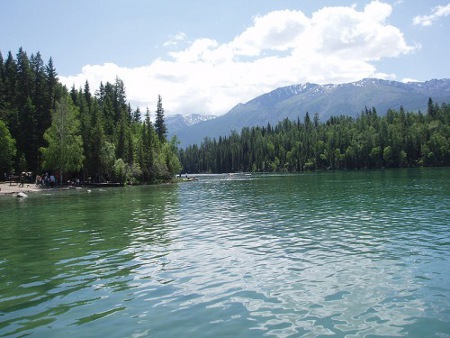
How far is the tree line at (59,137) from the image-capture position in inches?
3477

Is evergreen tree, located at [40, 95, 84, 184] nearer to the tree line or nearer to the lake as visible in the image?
the tree line

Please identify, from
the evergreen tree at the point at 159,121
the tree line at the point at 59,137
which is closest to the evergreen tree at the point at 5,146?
the tree line at the point at 59,137

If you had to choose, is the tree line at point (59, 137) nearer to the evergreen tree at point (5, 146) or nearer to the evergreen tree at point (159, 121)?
the evergreen tree at point (5, 146)

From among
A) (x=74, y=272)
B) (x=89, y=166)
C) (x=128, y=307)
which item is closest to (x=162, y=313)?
(x=128, y=307)

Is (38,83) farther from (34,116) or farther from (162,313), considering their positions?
(162,313)

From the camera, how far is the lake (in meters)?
11.0

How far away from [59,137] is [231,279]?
8352 centimetres

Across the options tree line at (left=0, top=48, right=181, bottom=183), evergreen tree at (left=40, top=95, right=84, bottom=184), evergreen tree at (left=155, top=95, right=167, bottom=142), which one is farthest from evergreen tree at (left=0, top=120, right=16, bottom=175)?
evergreen tree at (left=155, top=95, right=167, bottom=142)

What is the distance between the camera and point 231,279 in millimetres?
15422

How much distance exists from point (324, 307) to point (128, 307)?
6421 millimetres

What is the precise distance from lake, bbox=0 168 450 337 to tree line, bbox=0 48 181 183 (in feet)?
209

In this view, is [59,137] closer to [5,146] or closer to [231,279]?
[5,146]

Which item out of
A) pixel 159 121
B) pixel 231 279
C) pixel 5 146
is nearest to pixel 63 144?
pixel 5 146

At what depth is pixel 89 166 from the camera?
100125 mm
